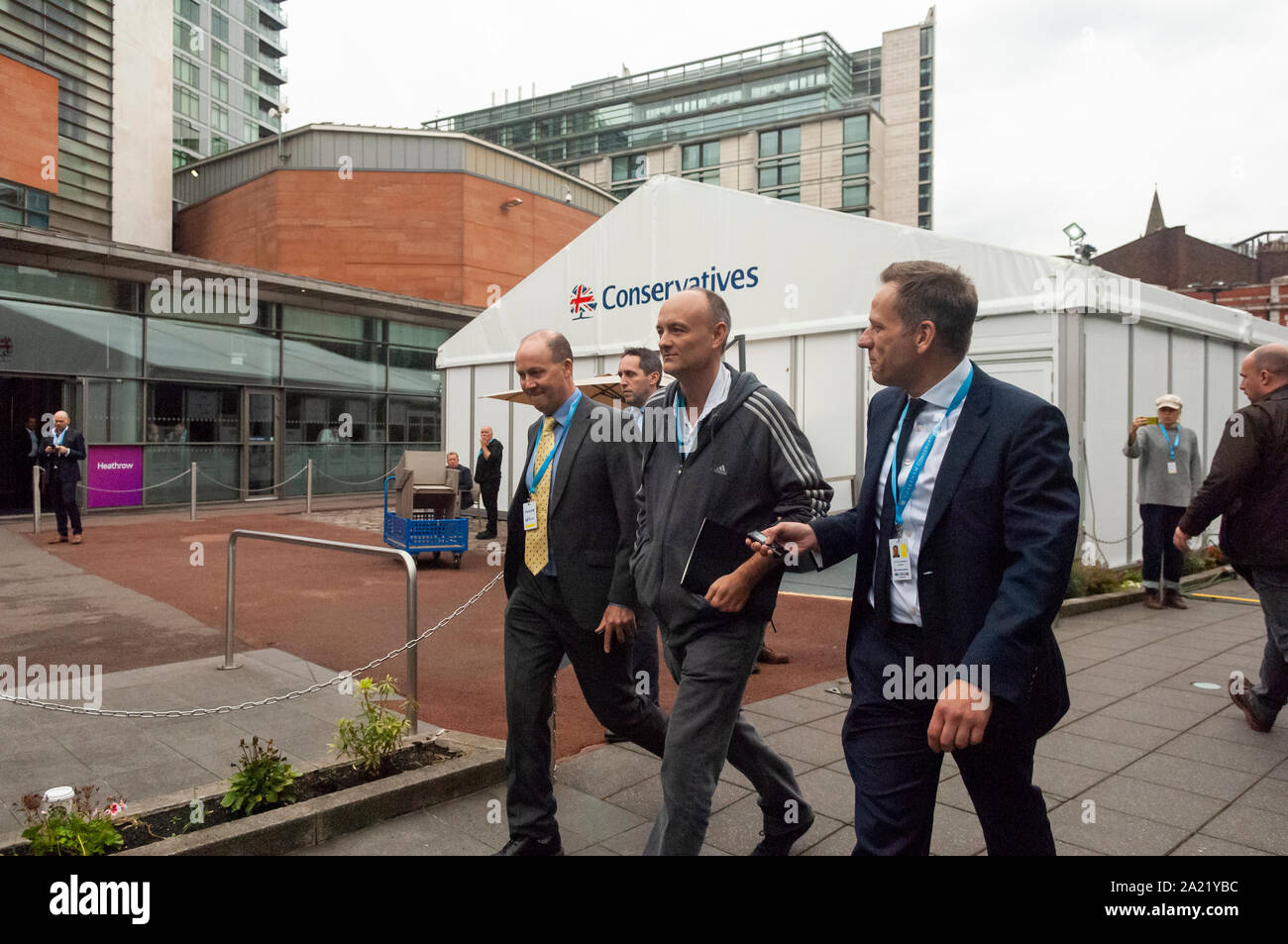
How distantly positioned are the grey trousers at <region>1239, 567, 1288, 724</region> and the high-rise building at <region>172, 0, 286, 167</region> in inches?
2340

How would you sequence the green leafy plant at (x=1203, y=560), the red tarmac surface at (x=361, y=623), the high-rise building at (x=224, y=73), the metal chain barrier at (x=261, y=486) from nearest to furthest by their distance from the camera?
the red tarmac surface at (x=361, y=623)
the green leafy plant at (x=1203, y=560)
the metal chain barrier at (x=261, y=486)
the high-rise building at (x=224, y=73)

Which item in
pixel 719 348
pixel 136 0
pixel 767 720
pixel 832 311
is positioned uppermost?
pixel 136 0

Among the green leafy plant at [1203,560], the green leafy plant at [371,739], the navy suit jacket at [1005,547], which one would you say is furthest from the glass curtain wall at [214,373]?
the navy suit jacket at [1005,547]

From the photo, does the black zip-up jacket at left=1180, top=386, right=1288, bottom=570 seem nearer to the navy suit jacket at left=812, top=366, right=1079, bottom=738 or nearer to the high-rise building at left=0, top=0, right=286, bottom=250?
the navy suit jacket at left=812, top=366, right=1079, bottom=738

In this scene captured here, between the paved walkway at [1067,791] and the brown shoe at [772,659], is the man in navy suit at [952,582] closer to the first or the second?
the paved walkway at [1067,791]

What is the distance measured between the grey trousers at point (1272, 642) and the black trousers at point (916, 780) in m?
3.16

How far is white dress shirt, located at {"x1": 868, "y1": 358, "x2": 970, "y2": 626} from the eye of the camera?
225cm

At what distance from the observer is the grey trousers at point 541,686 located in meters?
3.26

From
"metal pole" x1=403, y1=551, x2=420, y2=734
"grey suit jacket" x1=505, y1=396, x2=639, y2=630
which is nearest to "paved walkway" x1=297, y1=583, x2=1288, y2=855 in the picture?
"metal pole" x1=403, y1=551, x2=420, y2=734

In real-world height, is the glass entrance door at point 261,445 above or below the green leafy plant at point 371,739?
above

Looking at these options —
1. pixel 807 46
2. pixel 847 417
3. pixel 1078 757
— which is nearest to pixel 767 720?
pixel 1078 757
